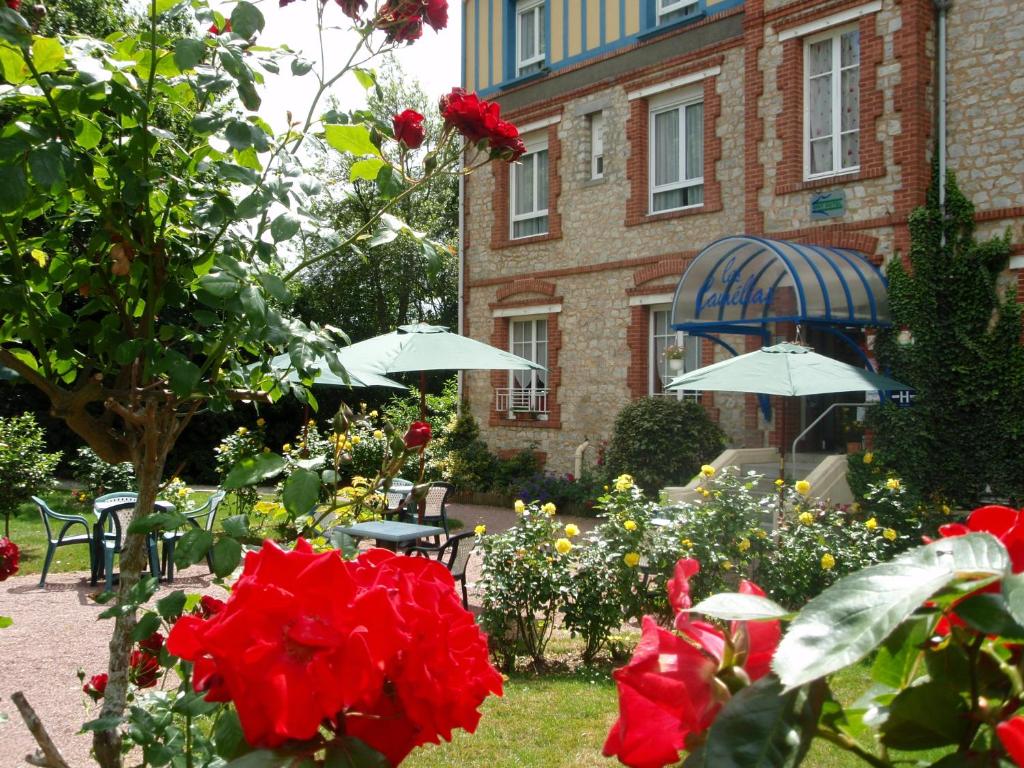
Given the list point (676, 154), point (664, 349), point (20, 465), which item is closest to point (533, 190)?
point (676, 154)

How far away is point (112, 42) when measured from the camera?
1.99m

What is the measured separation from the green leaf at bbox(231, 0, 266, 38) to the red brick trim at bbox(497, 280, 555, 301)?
15.2 meters

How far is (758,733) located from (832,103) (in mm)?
13919

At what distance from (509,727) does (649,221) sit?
11226mm

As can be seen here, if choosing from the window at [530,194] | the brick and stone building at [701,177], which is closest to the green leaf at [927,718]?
the brick and stone building at [701,177]

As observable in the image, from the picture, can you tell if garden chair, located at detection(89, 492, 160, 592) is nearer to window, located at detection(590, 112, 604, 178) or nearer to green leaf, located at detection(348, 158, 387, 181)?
green leaf, located at detection(348, 158, 387, 181)

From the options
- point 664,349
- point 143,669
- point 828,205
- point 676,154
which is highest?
point 676,154

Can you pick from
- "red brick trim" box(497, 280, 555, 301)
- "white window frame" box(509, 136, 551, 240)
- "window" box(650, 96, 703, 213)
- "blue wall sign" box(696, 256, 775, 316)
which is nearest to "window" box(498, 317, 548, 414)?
"red brick trim" box(497, 280, 555, 301)

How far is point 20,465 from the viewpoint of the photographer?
12.1 meters

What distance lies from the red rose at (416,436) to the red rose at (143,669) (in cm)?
92

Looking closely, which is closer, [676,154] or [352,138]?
[352,138]

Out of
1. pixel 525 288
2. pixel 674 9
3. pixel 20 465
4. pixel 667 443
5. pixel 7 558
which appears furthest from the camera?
pixel 525 288

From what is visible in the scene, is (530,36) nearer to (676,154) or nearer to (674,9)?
(674,9)

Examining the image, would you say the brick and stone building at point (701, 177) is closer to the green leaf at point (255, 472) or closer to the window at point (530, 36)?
the window at point (530, 36)
